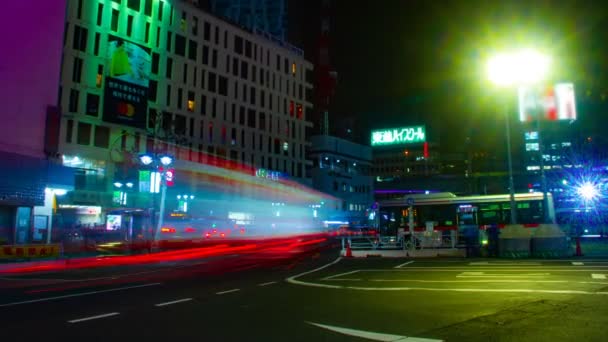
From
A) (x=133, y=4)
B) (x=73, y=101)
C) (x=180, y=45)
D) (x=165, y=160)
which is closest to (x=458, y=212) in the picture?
(x=165, y=160)

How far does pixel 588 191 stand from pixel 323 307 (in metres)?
47.3

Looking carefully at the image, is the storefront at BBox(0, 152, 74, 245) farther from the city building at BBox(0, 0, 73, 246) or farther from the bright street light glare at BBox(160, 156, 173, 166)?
the bright street light glare at BBox(160, 156, 173, 166)

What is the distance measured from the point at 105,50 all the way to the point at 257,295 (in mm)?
48459

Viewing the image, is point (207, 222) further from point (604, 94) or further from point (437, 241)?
point (604, 94)

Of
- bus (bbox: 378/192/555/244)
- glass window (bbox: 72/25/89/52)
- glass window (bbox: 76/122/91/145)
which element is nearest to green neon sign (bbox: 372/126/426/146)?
bus (bbox: 378/192/555/244)

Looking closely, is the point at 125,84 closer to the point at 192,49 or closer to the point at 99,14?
the point at 99,14

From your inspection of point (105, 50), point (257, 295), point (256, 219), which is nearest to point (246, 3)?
point (105, 50)

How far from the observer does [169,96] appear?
198ft

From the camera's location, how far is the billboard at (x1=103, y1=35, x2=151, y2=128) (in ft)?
167

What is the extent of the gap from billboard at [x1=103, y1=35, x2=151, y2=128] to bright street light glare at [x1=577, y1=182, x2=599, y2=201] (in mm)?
47601

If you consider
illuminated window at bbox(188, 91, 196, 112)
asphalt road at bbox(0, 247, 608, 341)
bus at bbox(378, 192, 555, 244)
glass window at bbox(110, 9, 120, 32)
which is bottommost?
asphalt road at bbox(0, 247, 608, 341)

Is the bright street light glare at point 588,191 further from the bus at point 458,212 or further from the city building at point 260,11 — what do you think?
the city building at point 260,11

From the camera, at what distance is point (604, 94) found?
1547 inches

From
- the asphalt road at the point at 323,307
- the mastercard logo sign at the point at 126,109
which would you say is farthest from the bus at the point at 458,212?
the mastercard logo sign at the point at 126,109
